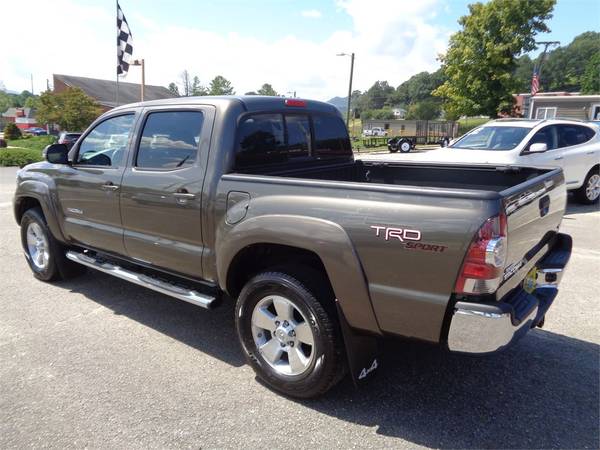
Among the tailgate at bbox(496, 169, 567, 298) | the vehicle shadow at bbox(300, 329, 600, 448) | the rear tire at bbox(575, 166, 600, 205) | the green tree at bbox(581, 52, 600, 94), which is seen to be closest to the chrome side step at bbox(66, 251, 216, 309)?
the vehicle shadow at bbox(300, 329, 600, 448)

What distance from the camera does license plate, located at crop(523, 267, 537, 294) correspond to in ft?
9.14

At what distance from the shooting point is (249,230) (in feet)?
9.32

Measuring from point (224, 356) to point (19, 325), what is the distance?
1.97m

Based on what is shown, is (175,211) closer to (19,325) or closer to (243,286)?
(243,286)

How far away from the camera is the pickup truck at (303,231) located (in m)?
2.21

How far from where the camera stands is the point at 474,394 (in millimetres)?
2932

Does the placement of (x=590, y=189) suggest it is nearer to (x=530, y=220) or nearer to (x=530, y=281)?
(x=530, y=281)

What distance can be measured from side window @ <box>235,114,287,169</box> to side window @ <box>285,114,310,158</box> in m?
0.09

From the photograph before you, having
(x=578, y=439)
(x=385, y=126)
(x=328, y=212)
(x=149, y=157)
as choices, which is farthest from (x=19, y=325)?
(x=385, y=126)

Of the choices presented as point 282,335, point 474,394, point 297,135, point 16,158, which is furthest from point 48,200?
point 16,158

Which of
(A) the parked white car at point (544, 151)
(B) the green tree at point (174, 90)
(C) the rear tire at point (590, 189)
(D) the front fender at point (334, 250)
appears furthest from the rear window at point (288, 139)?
(B) the green tree at point (174, 90)

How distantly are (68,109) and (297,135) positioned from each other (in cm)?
3695

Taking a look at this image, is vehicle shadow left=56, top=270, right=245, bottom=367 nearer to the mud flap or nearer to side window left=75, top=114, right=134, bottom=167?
the mud flap

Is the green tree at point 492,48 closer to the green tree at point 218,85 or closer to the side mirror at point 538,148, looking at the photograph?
the side mirror at point 538,148
